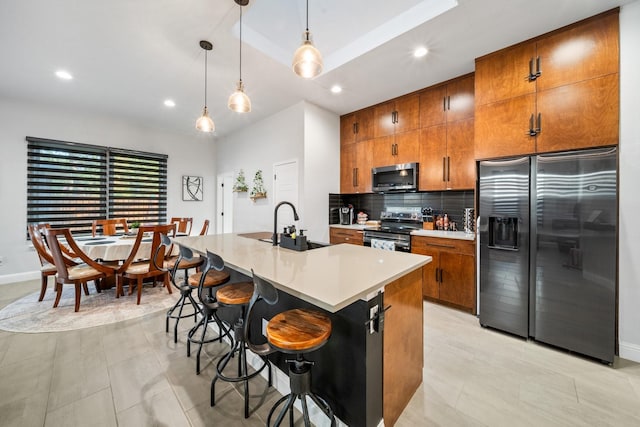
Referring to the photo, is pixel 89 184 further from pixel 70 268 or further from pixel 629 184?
pixel 629 184

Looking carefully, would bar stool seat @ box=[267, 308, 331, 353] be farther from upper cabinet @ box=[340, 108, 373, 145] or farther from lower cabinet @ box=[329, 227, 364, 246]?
upper cabinet @ box=[340, 108, 373, 145]

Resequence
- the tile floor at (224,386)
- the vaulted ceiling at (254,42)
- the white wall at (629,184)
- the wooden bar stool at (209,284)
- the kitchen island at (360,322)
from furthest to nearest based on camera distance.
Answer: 1. the vaulted ceiling at (254,42)
2. the white wall at (629,184)
3. the wooden bar stool at (209,284)
4. the tile floor at (224,386)
5. the kitchen island at (360,322)

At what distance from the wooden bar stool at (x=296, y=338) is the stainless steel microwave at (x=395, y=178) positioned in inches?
109

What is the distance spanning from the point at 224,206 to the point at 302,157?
11.0 feet

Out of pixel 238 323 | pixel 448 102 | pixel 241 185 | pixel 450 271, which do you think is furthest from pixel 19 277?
pixel 448 102

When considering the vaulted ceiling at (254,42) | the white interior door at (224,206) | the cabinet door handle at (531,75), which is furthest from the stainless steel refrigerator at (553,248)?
the white interior door at (224,206)

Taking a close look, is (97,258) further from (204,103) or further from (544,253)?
(544,253)

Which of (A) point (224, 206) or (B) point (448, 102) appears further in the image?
(A) point (224, 206)

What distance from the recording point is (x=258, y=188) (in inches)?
185

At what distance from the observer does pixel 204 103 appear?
4113mm

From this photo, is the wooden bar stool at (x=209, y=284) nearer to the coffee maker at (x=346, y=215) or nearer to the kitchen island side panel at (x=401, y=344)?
the kitchen island side panel at (x=401, y=344)

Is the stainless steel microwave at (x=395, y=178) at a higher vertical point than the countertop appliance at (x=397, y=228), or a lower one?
higher

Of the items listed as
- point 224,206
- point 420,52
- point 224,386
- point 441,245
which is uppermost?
point 420,52

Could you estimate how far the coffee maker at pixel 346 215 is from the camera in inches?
174
